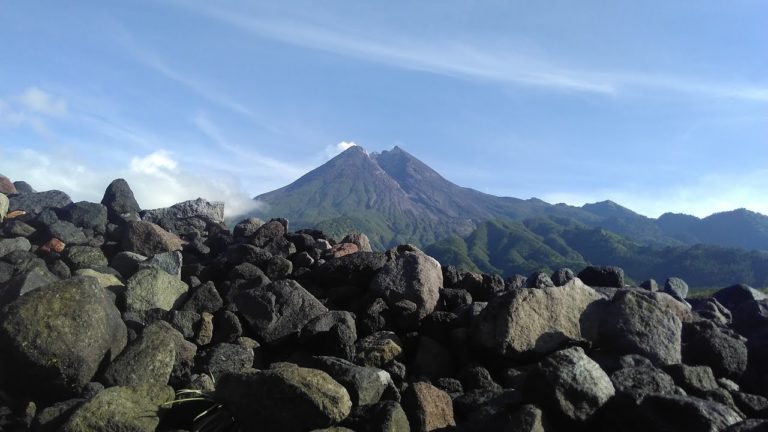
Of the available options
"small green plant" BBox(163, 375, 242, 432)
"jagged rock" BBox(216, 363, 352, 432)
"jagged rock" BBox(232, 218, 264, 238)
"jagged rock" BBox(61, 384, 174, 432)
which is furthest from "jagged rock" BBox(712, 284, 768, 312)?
"jagged rock" BBox(61, 384, 174, 432)

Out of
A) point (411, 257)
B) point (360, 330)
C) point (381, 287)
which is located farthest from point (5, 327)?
point (411, 257)

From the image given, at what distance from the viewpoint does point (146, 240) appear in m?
17.3

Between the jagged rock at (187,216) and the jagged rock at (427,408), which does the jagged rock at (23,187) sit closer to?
the jagged rock at (187,216)

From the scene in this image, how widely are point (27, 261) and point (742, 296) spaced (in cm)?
2084

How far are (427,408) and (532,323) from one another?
3.15 m

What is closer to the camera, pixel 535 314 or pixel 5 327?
pixel 5 327

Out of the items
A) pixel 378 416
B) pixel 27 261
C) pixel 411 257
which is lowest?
pixel 378 416

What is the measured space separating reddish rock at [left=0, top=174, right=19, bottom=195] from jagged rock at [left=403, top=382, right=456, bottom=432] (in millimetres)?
23422

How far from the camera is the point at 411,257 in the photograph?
1290 cm

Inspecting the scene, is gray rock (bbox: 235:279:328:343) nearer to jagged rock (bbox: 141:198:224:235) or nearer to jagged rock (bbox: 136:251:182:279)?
jagged rock (bbox: 136:251:182:279)

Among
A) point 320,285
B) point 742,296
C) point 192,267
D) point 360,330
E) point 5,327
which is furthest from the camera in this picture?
point 742,296

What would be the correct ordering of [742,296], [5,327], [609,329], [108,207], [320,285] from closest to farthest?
[5,327]
[609,329]
[320,285]
[742,296]
[108,207]

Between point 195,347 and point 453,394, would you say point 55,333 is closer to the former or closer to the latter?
point 195,347

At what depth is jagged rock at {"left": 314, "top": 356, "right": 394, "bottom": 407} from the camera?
7969mm
